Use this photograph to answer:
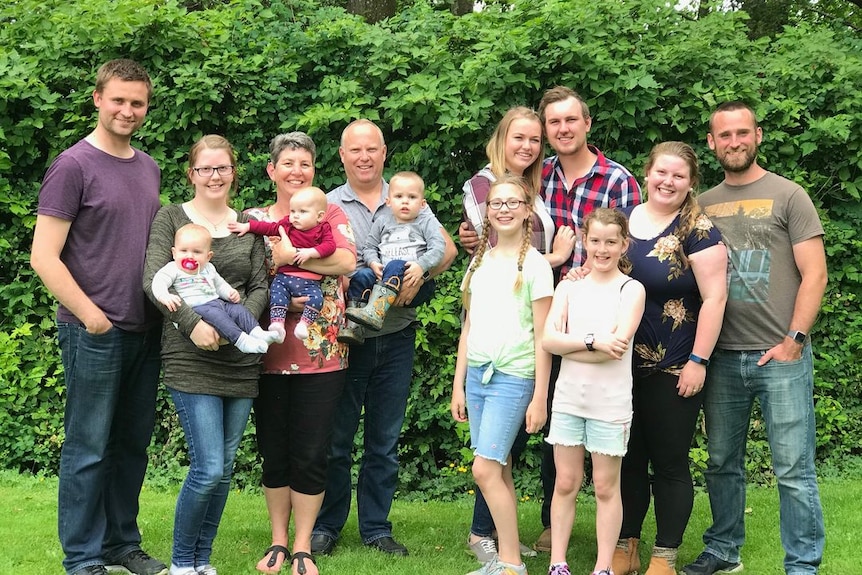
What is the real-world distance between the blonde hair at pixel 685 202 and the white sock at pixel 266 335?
72.6 inches

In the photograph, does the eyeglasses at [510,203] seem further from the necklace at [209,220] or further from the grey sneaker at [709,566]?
the grey sneaker at [709,566]

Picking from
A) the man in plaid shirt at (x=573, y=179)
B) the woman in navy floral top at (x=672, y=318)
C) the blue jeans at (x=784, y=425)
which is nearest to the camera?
the woman in navy floral top at (x=672, y=318)

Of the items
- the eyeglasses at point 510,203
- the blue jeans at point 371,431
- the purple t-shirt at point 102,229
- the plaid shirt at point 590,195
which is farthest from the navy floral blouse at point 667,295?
the purple t-shirt at point 102,229

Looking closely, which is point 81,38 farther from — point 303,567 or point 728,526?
point 728,526

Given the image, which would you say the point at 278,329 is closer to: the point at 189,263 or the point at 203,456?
the point at 189,263

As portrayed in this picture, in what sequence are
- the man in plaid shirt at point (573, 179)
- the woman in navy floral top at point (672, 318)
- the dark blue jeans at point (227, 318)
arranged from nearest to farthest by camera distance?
the dark blue jeans at point (227, 318) → the woman in navy floral top at point (672, 318) → the man in plaid shirt at point (573, 179)

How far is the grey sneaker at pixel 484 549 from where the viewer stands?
4.28 metres

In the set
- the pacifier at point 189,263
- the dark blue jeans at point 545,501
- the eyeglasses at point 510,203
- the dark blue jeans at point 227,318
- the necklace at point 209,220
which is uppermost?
the eyeglasses at point 510,203

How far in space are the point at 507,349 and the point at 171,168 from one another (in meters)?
3.30

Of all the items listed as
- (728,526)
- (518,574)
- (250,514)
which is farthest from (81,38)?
(728,526)

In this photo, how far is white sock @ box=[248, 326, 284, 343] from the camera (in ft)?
11.6

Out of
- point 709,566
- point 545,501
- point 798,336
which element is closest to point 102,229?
point 545,501

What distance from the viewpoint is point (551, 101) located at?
4.16 metres

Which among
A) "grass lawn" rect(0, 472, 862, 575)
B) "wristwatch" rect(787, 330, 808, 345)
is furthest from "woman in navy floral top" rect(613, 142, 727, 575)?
"grass lawn" rect(0, 472, 862, 575)
